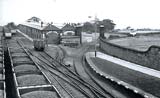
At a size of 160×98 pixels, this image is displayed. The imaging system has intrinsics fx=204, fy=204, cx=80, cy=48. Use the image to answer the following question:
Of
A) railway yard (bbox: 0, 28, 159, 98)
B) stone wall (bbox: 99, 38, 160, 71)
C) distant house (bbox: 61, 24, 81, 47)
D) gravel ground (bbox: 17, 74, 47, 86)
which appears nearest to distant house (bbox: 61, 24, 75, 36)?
distant house (bbox: 61, 24, 81, 47)

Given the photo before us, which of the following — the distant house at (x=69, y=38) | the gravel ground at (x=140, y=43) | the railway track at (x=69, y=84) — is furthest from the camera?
the distant house at (x=69, y=38)

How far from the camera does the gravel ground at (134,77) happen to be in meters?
14.5

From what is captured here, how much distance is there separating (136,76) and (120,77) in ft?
4.43

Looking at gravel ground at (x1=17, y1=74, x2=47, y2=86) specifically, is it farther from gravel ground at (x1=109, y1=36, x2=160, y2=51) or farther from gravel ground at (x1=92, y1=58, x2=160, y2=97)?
gravel ground at (x1=109, y1=36, x2=160, y2=51)

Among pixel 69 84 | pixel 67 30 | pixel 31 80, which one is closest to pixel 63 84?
pixel 69 84

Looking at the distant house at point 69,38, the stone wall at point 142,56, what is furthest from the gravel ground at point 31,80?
the distant house at point 69,38

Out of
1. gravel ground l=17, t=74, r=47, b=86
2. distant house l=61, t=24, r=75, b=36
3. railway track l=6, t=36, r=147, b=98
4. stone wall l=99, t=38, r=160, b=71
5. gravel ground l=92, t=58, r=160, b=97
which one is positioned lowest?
railway track l=6, t=36, r=147, b=98

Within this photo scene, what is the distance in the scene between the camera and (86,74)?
21.2 metres

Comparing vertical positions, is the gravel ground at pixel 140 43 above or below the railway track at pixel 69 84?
above

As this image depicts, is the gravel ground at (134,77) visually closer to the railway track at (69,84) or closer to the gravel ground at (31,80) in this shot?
A: the railway track at (69,84)

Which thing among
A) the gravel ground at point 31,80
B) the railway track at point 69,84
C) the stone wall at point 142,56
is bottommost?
the railway track at point 69,84

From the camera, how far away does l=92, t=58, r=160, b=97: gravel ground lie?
571 inches

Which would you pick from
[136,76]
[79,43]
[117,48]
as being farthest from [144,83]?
[79,43]

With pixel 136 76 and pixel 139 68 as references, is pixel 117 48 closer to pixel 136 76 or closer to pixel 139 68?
pixel 139 68
